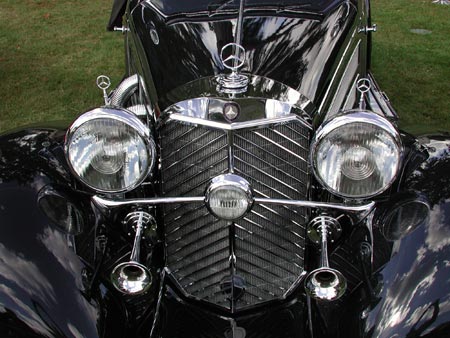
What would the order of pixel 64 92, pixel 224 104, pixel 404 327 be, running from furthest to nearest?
pixel 64 92, pixel 224 104, pixel 404 327

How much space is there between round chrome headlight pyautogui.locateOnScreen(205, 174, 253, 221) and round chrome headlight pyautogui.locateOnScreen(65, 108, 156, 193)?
27cm

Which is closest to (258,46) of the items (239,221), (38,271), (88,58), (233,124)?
(233,124)

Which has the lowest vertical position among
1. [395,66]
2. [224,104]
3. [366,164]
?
[366,164]

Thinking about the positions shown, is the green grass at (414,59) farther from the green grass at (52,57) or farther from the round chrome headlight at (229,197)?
the green grass at (52,57)

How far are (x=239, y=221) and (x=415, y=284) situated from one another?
26.8 inches

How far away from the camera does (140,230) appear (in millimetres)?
2201

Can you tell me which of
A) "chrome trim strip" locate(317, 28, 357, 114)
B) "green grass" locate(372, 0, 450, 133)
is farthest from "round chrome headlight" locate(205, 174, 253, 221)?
"green grass" locate(372, 0, 450, 133)

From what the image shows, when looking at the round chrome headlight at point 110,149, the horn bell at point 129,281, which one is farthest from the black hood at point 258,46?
the horn bell at point 129,281

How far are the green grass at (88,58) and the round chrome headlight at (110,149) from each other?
3.54 m

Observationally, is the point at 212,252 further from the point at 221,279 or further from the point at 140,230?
the point at 140,230

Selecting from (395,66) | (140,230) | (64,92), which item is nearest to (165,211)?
(140,230)

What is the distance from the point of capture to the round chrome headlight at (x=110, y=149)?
200 cm

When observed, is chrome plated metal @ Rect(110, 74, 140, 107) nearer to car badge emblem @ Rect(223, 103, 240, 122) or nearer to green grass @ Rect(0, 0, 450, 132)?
car badge emblem @ Rect(223, 103, 240, 122)

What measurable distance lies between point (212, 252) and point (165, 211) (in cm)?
26
